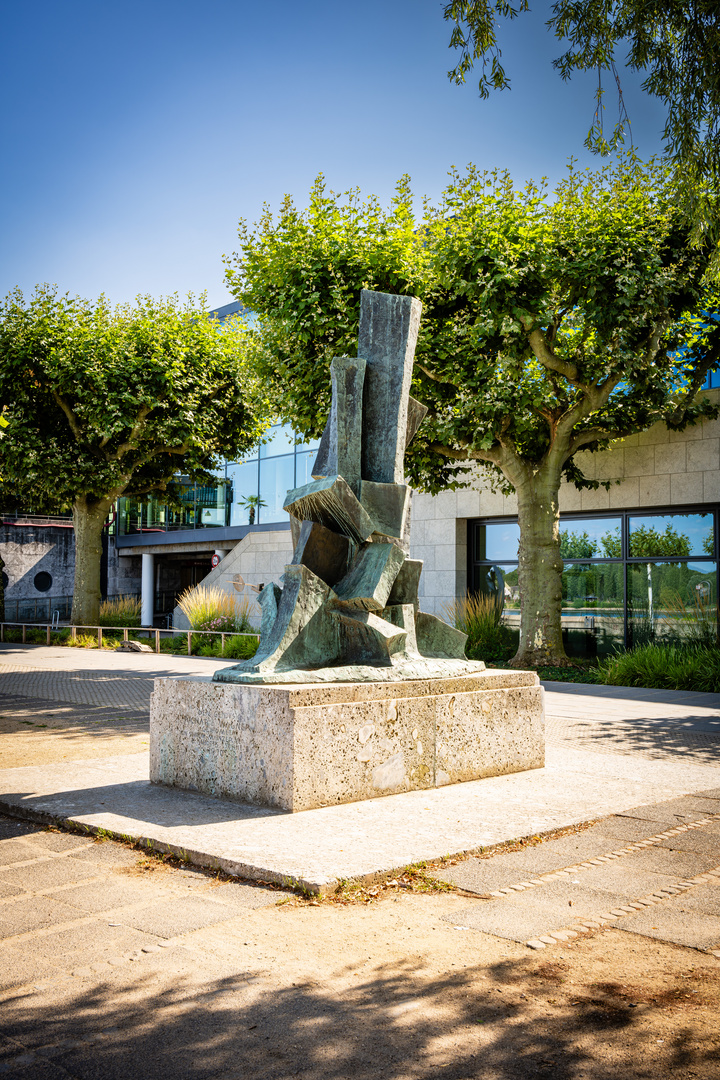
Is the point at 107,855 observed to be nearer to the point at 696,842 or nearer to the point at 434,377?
the point at 696,842

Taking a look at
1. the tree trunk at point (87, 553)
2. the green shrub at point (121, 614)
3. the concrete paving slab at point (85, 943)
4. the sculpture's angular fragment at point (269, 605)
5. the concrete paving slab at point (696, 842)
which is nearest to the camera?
the concrete paving slab at point (85, 943)

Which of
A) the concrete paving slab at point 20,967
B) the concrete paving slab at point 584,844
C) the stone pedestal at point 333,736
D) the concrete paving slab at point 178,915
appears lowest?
the concrete paving slab at point 584,844

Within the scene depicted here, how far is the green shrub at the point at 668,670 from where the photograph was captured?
1402 centimetres

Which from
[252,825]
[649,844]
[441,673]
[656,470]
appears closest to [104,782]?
[252,825]

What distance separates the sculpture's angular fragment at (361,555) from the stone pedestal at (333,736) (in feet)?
0.81

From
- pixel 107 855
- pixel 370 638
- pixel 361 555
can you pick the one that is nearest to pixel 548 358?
pixel 361 555

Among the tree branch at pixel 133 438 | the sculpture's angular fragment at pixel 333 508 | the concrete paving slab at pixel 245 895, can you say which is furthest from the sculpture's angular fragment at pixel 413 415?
the tree branch at pixel 133 438

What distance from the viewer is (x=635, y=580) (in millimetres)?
18859

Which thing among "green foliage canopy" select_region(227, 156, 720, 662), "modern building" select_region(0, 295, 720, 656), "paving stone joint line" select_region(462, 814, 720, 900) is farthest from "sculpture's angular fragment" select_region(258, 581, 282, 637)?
"modern building" select_region(0, 295, 720, 656)

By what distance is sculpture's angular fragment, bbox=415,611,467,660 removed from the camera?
7.24m

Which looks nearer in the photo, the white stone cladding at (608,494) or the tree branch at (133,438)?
the white stone cladding at (608,494)

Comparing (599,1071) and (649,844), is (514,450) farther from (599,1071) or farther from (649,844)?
(599,1071)

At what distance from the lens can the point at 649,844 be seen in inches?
195

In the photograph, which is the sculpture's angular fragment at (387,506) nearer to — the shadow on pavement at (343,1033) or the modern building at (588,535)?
the shadow on pavement at (343,1033)
